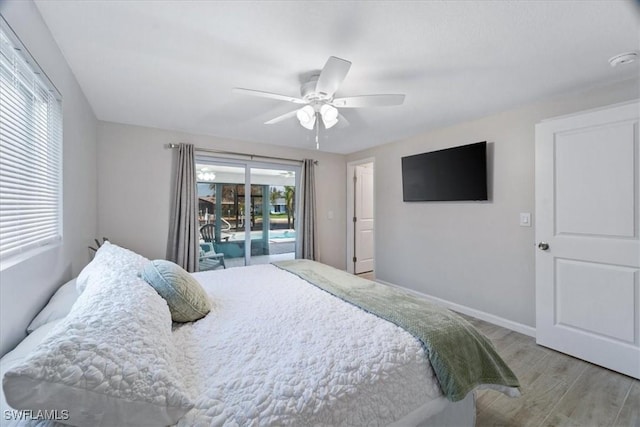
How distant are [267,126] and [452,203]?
2502 mm

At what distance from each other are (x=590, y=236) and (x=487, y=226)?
2.89ft

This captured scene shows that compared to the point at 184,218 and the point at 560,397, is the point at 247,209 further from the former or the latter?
the point at 560,397

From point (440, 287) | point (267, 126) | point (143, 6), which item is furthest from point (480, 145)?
point (143, 6)

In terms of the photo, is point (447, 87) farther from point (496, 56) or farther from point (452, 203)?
point (452, 203)

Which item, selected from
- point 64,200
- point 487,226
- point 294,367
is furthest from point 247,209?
point 294,367

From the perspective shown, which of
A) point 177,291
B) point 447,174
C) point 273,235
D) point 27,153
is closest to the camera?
point 27,153

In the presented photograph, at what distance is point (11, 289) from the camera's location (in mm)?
1128

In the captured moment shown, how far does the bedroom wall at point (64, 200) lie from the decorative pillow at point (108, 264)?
0.58ft

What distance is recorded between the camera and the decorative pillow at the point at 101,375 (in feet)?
2.07

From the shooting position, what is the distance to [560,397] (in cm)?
188

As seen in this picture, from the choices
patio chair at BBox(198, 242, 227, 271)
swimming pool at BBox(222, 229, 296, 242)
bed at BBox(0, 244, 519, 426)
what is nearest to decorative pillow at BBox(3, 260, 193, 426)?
bed at BBox(0, 244, 519, 426)

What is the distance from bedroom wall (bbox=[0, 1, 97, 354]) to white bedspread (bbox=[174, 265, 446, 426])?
2.19ft

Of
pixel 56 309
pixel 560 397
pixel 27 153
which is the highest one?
pixel 27 153

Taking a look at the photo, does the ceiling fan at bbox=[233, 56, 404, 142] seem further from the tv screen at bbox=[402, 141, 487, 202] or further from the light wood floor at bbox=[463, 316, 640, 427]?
the light wood floor at bbox=[463, 316, 640, 427]
